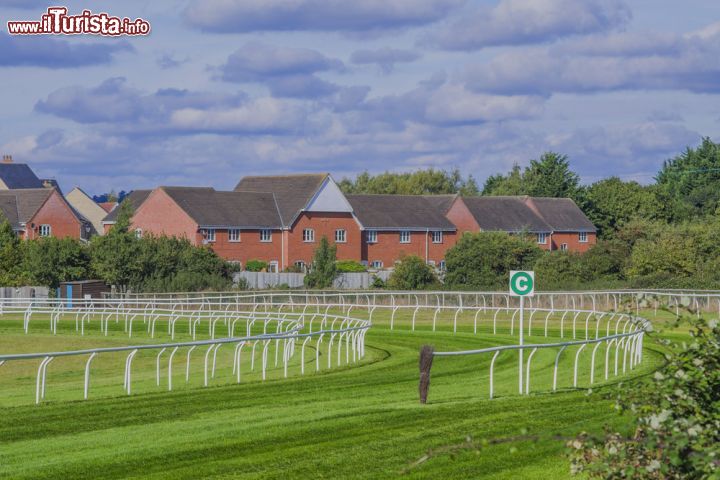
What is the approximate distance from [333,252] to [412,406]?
157 ft

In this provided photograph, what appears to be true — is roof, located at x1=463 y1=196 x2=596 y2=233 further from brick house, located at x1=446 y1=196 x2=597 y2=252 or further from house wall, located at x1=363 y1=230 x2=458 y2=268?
house wall, located at x1=363 y1=230 x2=458 y2=268

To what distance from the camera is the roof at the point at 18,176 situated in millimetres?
102812

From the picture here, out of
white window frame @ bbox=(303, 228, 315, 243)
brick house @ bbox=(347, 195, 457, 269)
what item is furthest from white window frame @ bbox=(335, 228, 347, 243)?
white window frame @ bbox=(303, 228, 315, 243)

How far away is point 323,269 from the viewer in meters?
64.1

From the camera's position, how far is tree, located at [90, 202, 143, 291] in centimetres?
5775

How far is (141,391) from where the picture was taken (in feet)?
72.1

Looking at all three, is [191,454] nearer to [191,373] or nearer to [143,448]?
[143,448]

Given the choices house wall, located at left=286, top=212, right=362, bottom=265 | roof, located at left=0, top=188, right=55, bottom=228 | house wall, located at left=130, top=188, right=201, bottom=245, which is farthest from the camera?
roof, located at left=0, top=188, right=55, bottom=228

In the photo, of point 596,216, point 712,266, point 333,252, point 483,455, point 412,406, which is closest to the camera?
point 483,455

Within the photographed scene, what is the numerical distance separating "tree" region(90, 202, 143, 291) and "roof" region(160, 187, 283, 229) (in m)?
11.8

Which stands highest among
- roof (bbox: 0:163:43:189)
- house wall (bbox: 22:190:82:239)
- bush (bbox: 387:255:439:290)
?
roof (bbox: 0:163:43:189)

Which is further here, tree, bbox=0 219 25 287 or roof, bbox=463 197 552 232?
roof, bbox=463 197 552 232

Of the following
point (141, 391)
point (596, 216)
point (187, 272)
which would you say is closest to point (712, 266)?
point (187, 272)

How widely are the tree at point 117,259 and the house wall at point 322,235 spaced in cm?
1683
